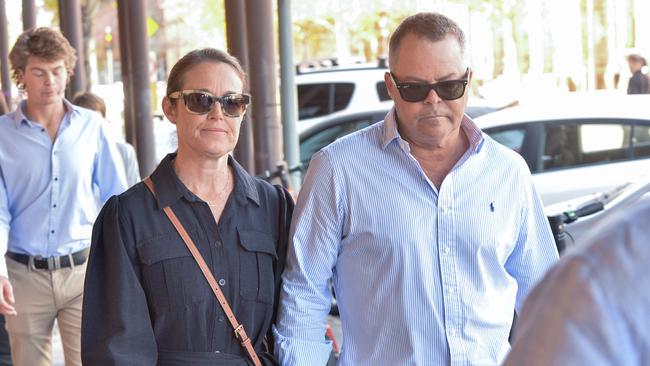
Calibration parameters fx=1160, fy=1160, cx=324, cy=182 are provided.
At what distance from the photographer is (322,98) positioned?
61.2ft

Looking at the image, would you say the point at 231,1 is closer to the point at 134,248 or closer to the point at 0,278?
the point at 0,278

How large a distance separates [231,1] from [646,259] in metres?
9.02

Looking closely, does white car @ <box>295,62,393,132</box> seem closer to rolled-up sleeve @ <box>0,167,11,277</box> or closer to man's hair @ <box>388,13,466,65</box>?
rolled-up sleeve @ <box>0,167,11,277</box>

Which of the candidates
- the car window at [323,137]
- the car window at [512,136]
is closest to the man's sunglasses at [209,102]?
the car window at [512,136]

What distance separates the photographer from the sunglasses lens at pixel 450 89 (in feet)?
10.7

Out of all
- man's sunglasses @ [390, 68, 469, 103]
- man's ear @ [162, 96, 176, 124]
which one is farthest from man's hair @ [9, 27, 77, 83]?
A: man's sunglasses @ [390, 68, 469, 103]

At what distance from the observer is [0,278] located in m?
4.62

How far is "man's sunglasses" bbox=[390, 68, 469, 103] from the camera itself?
3.28m

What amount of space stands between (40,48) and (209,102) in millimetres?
2250

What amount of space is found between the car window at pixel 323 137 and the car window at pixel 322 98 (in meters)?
5.65

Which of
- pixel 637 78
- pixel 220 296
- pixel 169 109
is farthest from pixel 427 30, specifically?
pixel 637 78

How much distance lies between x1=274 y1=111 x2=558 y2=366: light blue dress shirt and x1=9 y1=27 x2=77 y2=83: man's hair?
243cm

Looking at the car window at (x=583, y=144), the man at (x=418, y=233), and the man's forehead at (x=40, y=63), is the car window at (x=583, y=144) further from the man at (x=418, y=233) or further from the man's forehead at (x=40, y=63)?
the man at (x=418, y=233)

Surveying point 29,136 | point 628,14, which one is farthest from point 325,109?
point 628,14
